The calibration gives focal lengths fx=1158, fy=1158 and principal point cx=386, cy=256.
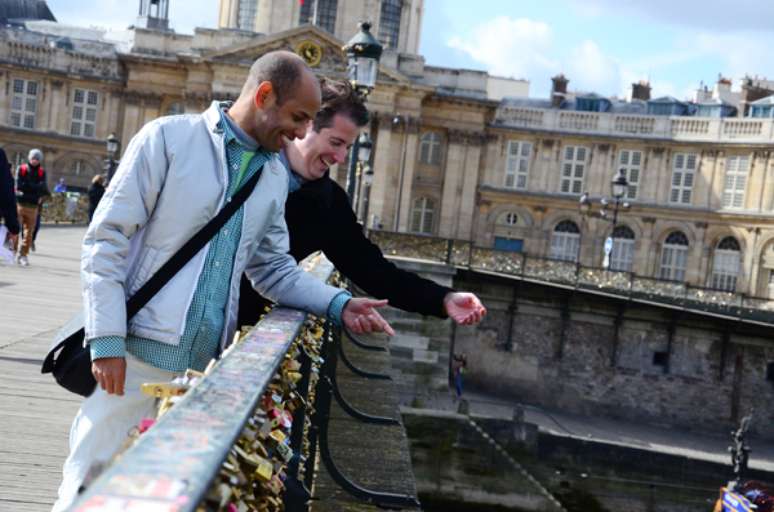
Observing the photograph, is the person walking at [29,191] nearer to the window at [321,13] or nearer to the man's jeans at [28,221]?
the man's jeans at [28,221]

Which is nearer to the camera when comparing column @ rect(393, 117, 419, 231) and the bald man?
the bald man

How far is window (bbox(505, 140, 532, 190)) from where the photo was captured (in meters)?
55.5

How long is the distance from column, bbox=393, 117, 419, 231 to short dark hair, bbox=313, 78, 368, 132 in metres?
50.4

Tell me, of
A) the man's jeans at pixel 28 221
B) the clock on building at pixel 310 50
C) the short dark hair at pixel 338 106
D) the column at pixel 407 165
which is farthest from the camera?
the column at pixel 407 165

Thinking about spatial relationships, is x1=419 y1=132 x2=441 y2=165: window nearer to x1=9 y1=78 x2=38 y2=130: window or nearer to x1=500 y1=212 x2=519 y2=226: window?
x1=500 y1=212 x2=519 y2=226: window

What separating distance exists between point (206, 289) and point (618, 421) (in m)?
35.5

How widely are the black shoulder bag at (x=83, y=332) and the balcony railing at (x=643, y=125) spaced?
48.6 meters

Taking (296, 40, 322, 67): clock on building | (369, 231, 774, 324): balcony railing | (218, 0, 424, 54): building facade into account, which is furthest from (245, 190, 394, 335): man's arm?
(218, 0, 424, 54): building facade

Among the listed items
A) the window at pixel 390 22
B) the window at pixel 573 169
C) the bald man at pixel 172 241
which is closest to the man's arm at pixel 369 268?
the bald man at pixel 172 241

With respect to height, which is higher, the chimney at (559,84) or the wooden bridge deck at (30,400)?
the chimney at (559,84)

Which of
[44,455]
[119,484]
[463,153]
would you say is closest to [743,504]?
[44,455]

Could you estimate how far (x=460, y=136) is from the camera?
55906 millimetres

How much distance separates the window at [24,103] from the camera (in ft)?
185

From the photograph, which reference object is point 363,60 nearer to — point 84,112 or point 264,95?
point 264,95
